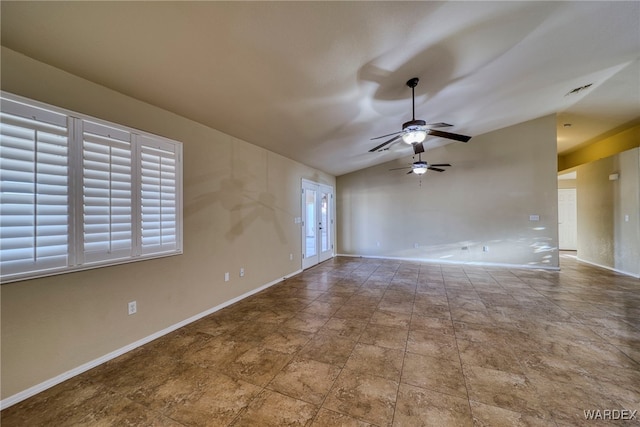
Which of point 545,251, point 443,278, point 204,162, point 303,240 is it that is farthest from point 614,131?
point 204,162

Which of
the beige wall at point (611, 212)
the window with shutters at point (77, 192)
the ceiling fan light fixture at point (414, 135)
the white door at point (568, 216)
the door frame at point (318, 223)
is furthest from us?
the white door at point (568, 216)

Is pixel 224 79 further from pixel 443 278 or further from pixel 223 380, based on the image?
pixel 443 278

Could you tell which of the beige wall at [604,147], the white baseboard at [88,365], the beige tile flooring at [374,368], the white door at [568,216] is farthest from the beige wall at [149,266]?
the white door at [568,216]

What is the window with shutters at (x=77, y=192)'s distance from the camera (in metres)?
1.78

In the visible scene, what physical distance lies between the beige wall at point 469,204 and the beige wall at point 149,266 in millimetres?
3584

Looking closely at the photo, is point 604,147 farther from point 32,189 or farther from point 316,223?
point 32,189

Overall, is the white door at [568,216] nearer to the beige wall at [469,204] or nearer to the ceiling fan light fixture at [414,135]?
the beige wall at [469,204]

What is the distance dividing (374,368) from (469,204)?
5.86 metres

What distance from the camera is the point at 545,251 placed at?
5773mm

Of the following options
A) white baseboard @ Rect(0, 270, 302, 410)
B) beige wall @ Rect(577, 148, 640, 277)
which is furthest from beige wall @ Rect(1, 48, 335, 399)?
beige wall @ Rect(577, 148, 640, 277)

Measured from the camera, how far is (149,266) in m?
2.66

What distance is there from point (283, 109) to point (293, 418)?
3171 millimetres

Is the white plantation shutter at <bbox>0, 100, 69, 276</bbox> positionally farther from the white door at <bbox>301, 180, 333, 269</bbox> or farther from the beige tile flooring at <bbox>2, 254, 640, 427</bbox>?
the white door at <bbox>301, 180, 333, 269</bbox>

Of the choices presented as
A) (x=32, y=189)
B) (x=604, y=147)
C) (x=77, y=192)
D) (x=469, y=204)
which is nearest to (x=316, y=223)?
(x=469, y=204)
